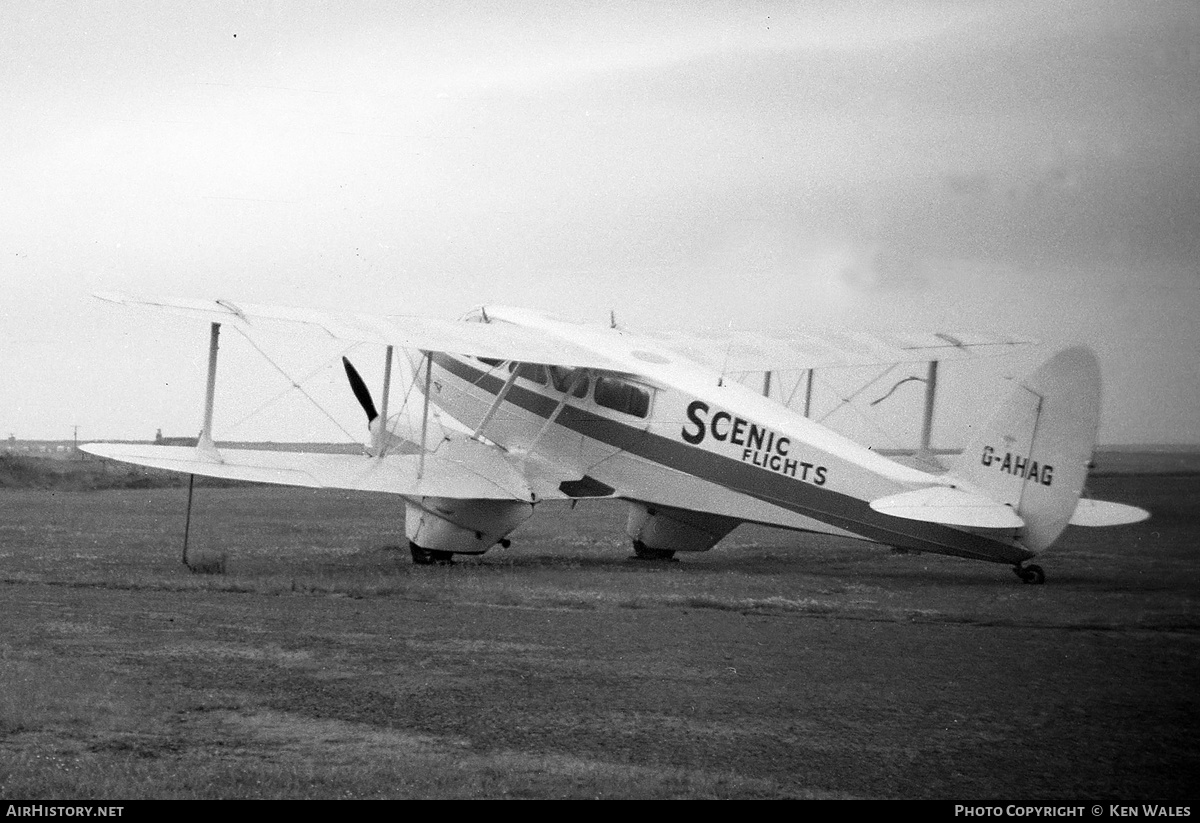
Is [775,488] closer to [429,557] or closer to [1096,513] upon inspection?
[1096,513]

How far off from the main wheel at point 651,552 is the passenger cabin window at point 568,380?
234cm

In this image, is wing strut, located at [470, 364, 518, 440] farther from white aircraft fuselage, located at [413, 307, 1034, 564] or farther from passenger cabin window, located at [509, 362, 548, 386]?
passenger cabin window, located at [509, 362, 548, 386]

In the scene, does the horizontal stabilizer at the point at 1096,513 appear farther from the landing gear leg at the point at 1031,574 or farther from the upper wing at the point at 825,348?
the upper wing at the point at 825,348

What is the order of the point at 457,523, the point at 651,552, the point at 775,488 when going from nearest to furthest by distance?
the point at 775,488
the point at 457,523
the point at 651,552

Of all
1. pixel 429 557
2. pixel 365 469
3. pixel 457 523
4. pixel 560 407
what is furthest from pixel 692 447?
pixel 365 469

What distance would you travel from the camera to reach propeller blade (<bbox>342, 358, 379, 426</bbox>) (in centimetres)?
2120

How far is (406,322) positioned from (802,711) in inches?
435

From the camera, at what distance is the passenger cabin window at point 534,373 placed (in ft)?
66.0

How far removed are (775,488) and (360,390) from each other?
7.35 metres

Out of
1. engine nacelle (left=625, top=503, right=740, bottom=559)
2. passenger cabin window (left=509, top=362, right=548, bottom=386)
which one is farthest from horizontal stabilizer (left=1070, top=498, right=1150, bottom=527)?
passenger cabin window (left=509, top=362, right=548, bottom=386)

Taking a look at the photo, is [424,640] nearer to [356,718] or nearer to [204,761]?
[356,718]

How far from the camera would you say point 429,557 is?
1875cm

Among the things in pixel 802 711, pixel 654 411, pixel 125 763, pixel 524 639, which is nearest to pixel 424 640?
pixel 524 639

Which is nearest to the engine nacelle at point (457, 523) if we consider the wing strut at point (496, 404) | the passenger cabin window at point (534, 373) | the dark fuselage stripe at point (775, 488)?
the wing strut at point (496, 404)
